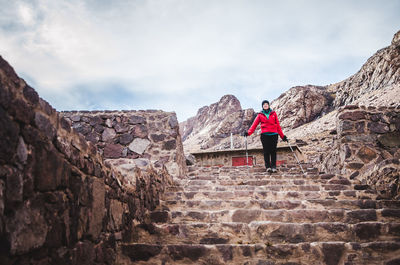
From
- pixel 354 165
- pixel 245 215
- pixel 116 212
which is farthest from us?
pixel 354 165

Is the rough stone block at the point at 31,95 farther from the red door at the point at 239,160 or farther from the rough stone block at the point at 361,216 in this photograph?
the red door at the point at 239,160

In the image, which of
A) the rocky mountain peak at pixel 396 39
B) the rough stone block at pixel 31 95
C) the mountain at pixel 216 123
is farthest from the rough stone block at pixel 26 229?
the mountain at pixel 216 123

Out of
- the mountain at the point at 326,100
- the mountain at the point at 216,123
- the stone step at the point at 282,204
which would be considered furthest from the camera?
the mountain at the point at 216,123

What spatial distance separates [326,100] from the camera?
135ft

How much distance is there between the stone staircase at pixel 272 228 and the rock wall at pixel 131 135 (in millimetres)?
1868

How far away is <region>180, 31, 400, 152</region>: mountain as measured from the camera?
25252 millimetres

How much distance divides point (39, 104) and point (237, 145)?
32.3 meters

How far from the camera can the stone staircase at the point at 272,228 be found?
2920 mm

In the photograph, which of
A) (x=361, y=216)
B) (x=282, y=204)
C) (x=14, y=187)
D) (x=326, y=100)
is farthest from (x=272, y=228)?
(x=326, y=100)

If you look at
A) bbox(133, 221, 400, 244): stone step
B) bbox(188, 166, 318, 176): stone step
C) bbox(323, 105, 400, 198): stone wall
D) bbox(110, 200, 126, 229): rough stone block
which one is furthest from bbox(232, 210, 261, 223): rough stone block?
bbox(188, 166, 318, 176): stone step

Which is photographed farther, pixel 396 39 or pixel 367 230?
pixel 396 39

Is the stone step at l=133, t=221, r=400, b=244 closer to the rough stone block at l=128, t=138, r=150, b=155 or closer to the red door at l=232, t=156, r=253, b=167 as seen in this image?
the rough stone block at l=128, t=138, r=150, b=155

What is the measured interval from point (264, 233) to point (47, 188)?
2.50 metres

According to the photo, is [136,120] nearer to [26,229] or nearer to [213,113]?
[26,229]
